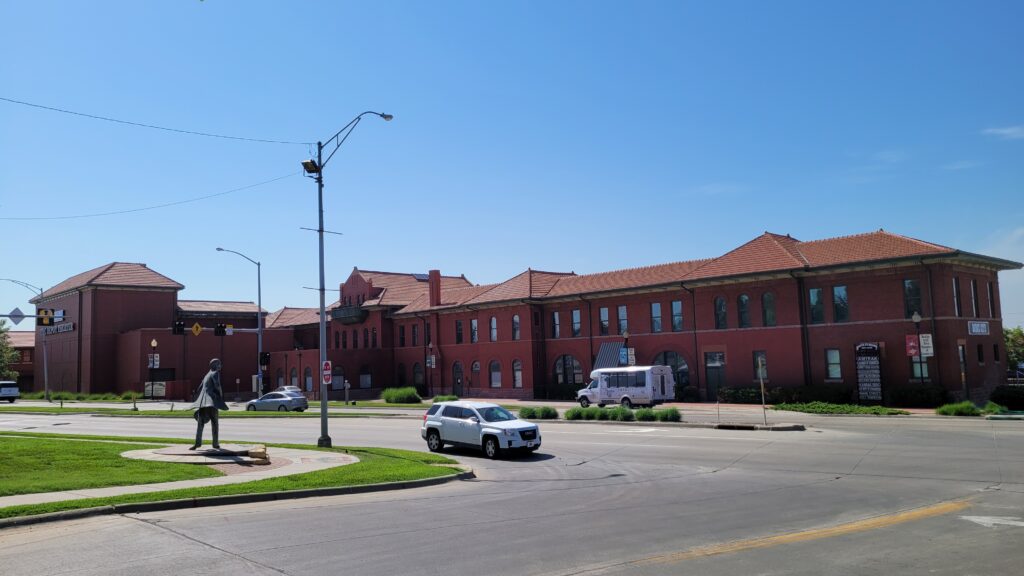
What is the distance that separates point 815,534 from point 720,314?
36108mm

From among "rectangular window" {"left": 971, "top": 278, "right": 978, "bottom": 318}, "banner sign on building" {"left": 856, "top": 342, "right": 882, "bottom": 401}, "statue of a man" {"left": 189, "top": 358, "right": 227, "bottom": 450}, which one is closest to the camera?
"statue of a man" {"left": 189, "top": 358, "right": 227, "bottom": 450}

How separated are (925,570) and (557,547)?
4.08 metres

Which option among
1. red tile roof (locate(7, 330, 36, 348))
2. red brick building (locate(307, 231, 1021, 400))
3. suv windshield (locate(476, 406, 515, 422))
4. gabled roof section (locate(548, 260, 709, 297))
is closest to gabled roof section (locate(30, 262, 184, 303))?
red tile roof (locate(7, 330, 36, 348))

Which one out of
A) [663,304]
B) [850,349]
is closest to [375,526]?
[850,349]

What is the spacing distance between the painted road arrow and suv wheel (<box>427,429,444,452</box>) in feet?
47.7

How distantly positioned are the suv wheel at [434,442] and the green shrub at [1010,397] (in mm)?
27201

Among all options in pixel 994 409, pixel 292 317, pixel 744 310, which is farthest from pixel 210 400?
pixel 292 317

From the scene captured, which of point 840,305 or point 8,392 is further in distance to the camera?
point 8,392

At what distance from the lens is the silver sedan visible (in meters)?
46.6

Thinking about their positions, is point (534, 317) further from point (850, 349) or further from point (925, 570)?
point (925, 570)

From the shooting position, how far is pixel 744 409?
3822cm

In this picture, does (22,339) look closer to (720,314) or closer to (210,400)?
(720,314)

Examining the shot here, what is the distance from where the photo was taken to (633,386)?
39875 millimetres

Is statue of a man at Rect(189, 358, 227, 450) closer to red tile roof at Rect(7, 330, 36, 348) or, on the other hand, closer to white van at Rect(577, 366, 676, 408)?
white van at Rect(577, 366, 676, 408)
